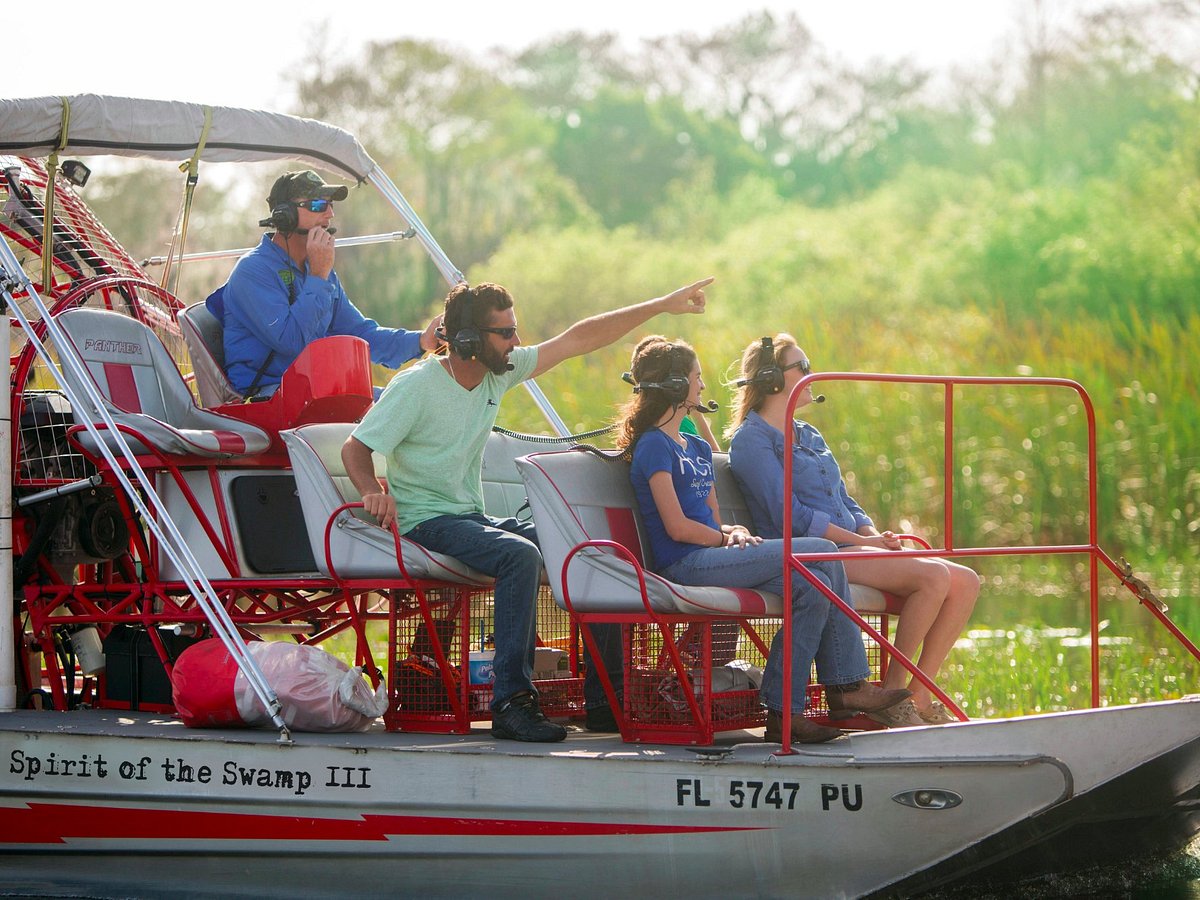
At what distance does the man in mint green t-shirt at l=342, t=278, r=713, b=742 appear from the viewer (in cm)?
619

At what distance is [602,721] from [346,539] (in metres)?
1.23

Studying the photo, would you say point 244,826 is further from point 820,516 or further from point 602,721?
point 820,516

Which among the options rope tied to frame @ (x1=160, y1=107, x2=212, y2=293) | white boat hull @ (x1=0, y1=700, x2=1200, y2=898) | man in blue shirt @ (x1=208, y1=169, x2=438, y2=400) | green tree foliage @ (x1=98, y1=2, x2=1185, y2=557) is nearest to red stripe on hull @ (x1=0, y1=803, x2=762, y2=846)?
white boat hull @ (x1=0, y1=700, x2=1200, y2=898)

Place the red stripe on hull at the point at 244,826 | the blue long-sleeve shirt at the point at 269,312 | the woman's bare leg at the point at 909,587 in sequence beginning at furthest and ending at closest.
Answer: the blue long-sleeve shirt at the point at 269,312, the woman's bare leg at the point at 909,587, the red stripe on hull at the point at 244,826

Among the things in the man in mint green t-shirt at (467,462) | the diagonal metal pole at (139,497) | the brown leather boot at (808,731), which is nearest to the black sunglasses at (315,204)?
the diagonal metal pole at (139,497)

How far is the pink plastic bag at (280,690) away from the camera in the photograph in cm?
629

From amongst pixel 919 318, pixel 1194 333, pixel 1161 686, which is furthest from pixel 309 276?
pixel 919 318

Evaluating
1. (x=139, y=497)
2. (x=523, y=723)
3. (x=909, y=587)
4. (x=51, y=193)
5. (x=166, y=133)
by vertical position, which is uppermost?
(x=166, y=133)

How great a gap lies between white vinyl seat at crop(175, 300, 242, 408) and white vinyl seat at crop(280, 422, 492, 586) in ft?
3.62

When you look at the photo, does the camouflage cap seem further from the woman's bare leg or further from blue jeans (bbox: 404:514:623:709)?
the woman's bare leg

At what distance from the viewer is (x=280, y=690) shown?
627cm

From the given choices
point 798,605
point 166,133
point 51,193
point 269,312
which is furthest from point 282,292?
point 798,605

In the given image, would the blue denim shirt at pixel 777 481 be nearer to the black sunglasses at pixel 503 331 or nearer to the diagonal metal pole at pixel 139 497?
the black sunglasses at pixel 503 331

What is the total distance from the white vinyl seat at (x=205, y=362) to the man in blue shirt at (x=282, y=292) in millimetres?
57
